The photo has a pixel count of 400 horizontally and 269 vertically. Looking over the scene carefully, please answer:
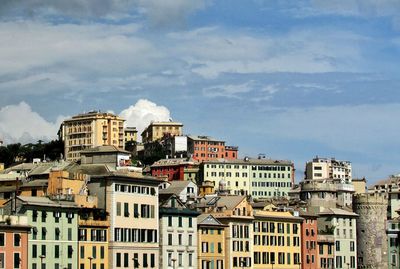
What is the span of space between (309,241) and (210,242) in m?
21.8

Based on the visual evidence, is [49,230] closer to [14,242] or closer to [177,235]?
[14,242]

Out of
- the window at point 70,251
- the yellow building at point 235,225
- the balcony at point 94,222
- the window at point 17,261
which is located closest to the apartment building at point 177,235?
the yellow building at point 235,225

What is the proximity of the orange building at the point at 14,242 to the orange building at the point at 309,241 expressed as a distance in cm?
5083

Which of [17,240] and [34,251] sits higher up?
[17,240]

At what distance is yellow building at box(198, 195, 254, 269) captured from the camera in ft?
448

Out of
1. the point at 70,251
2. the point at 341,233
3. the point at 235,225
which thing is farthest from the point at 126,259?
the point at 341,233

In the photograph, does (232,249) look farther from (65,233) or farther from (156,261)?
(65,233)

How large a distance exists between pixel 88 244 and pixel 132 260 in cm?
728

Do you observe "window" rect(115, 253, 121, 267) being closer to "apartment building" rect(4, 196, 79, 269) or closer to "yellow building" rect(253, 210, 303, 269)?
"apartment building" rect(4, 196, 79, 269)

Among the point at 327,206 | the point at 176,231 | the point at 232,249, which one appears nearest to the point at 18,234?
the point at 176,231

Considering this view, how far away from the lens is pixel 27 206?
110250 mm

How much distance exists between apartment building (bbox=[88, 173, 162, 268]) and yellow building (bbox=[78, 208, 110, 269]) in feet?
2.48

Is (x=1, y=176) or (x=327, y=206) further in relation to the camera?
(x=327, y=206)

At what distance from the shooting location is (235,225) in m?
138
